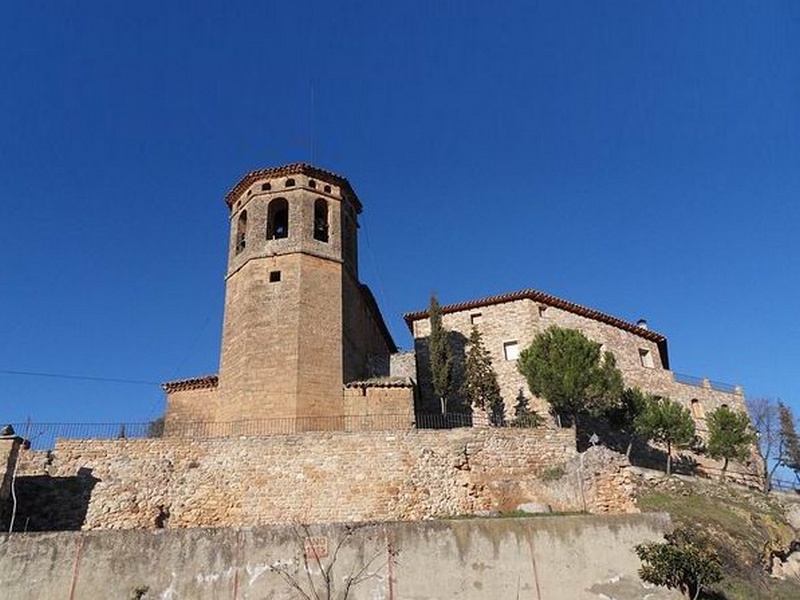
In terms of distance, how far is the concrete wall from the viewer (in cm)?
1130

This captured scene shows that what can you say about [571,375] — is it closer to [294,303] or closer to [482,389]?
[482,389]

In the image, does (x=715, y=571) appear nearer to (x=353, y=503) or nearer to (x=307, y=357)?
(x=353, y=503)

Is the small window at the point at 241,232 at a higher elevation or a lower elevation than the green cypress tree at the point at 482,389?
higher

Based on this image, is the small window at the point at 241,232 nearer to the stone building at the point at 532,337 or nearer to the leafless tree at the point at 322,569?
the stone building at the point at 532,337

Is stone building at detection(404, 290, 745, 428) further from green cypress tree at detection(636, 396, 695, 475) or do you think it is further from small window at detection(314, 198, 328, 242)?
small window at detection(314, 198, 328, 242)

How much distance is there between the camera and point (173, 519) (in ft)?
60.8

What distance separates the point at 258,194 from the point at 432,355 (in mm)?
9470

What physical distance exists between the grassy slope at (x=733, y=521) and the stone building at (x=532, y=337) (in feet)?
26.2

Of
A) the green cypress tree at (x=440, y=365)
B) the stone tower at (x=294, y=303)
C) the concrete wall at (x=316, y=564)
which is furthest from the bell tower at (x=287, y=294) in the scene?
the concrete wall at (x=316, y=564)

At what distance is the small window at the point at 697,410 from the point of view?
31.4m

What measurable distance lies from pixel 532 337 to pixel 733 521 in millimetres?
11753

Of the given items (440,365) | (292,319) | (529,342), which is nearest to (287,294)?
(292,319)

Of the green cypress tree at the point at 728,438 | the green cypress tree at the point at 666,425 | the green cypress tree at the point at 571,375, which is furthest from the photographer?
the green cypress tree at the point at 728,438

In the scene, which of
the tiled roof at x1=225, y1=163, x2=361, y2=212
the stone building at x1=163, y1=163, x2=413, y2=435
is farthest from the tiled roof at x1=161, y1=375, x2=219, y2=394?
the tiled roof at x1=225, y1=163, x2=361, y2=212
